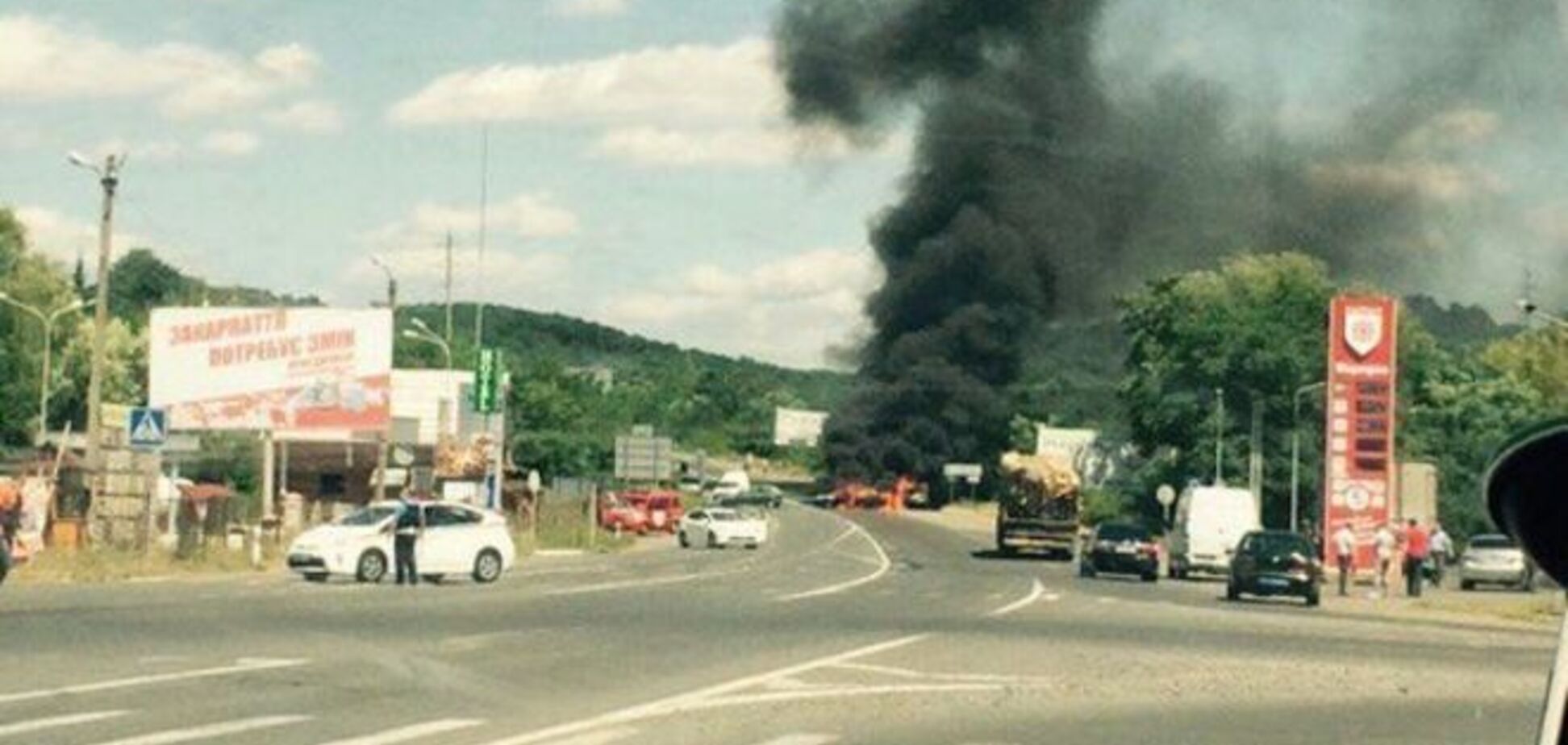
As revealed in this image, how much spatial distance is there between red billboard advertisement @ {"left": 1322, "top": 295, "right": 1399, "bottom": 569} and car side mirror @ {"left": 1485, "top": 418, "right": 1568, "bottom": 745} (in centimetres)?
7286

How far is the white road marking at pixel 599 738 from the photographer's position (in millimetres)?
15258

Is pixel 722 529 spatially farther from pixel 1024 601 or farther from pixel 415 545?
pixel 1024 601

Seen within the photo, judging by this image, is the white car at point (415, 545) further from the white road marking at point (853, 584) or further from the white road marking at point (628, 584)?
the white road marking at point (853, 584)

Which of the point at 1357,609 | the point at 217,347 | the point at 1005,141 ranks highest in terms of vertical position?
the point at 1005,141

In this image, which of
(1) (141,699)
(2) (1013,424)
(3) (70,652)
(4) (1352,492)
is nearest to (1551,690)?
(1) (141,699)

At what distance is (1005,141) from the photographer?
117 meters

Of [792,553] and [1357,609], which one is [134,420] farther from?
[792,553]

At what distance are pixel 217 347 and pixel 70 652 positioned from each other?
51.4m

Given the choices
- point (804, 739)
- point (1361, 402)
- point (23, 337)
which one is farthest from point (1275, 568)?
point (23, 337)

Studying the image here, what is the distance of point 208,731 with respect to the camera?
51.0 ft

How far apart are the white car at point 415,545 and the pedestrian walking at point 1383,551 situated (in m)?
21.4

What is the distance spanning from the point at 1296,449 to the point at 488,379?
4435 cm

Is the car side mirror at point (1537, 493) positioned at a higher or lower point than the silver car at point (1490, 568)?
higher

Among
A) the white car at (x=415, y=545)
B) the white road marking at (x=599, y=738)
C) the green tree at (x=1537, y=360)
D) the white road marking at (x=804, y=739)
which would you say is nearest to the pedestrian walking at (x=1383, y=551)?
the white car at (x=415, y=545)
